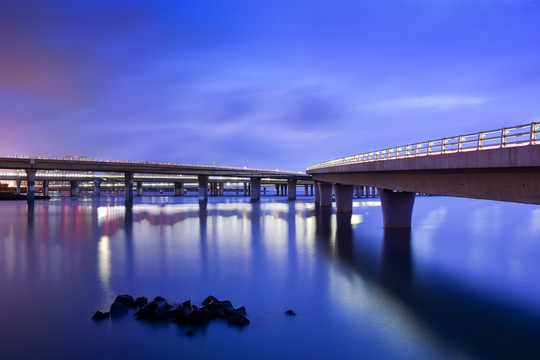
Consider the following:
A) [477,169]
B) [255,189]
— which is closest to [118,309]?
[477,169]

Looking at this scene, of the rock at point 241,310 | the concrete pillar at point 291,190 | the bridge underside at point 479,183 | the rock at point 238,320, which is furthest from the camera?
the concrete pillar at point 291,190

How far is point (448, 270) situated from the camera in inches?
905

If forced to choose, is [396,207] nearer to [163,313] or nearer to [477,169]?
[477,169]

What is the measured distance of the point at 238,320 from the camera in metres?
13.6

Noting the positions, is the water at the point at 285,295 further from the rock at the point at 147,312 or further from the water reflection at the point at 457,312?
the rock at the point at 147,312

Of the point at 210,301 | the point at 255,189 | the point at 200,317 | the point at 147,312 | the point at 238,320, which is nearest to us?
the point at 238,320

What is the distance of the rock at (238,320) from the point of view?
13516mm

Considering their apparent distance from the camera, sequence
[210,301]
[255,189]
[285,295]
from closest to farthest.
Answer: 1. [210,301]
2. [285,295]
3. [255,189]

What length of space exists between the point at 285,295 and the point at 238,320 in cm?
415

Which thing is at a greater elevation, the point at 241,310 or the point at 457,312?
the point at 241,310

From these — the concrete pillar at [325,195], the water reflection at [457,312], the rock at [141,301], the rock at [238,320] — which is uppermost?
the concrete pillar at [325,195]

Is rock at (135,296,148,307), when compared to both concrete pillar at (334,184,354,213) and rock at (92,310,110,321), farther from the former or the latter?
concrete pillar at (334,184,354,213)

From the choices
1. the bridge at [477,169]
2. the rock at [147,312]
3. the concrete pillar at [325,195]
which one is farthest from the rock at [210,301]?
the concrete pillar at [325,195]

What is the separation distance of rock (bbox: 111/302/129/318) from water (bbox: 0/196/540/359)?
1.48 ft
